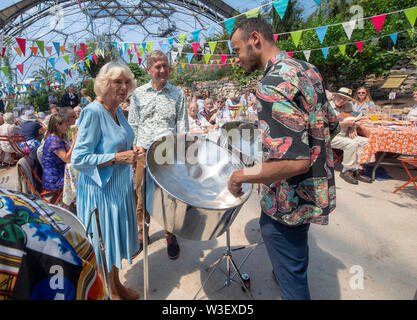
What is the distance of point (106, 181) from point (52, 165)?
4.26 ft

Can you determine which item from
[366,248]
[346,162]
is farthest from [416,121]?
[366,248]

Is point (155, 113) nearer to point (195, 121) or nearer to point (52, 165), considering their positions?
point (52, 165)

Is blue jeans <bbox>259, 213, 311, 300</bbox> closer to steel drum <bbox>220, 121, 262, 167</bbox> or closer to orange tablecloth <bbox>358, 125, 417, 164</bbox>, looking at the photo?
steel drum <bbox>220, 121, 262, 167</bbox>

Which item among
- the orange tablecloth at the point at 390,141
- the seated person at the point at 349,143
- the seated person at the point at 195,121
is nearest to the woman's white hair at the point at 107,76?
the seated person at the point at 195,121

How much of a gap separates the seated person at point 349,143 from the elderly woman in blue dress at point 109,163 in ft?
10.3

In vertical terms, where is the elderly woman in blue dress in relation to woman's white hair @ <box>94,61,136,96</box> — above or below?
below

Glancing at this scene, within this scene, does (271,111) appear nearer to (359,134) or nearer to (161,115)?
(161,115)

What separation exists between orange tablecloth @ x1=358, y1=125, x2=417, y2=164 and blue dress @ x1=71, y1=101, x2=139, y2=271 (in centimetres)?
321

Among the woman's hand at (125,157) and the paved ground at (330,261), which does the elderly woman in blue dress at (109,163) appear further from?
the paved ground at (330,261)

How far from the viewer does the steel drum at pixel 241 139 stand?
4.58ft

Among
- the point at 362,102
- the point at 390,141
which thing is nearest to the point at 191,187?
the point at 390,141

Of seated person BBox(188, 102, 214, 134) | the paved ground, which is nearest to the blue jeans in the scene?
the paved ground

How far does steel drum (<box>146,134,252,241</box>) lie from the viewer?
2.99 feet

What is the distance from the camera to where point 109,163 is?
114cm
